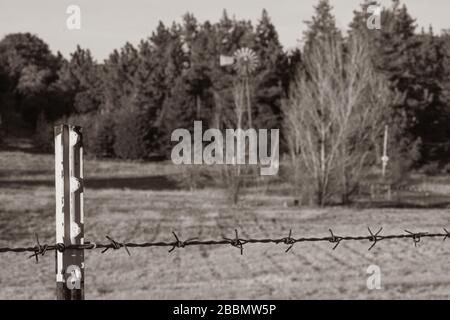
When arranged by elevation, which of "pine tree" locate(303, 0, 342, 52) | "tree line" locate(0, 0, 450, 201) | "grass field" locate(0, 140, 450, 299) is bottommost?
"grass field" locate(0, 140, 450, 299)

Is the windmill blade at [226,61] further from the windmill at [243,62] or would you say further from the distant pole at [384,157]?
the distant pole at [384,157]

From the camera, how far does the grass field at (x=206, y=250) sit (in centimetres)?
1319

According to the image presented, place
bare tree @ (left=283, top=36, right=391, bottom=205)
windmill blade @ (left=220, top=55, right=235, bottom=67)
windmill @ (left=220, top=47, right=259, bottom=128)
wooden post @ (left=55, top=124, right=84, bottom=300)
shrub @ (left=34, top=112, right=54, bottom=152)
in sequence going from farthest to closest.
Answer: windmill blade @ (left=220, top=55, right=235, bottom=67) → windmill @ (left=220, top=47, right=259, bottom=128) → shrub @ (left=34, top=112, right=54, bottom=152) → bare tree @ (left=283, top=36, right=391, bottom=205) → wooden post @ (left=55, top=124, right=84, bottom=300)

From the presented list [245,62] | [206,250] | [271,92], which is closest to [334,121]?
[206,250]

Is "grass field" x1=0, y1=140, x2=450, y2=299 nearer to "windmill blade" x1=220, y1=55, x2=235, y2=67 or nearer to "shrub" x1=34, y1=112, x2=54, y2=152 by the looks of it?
"shrub" x1=34, y1=112, x2=54, y2=152

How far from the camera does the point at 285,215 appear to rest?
28.7 meters

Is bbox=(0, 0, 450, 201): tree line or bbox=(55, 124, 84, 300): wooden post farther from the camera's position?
bbox=(0, 0, 450, 201): tree line

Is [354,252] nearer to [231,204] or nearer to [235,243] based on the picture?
[231,204]

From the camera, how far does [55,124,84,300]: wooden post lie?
2.32 m

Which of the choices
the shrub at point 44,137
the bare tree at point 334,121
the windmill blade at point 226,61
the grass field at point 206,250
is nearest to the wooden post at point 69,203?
the grass field at point 206,250

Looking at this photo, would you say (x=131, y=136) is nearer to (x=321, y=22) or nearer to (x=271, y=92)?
(x=271, y=92)

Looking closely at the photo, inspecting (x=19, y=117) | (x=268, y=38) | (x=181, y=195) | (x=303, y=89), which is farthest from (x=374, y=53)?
(x=19, y=117)

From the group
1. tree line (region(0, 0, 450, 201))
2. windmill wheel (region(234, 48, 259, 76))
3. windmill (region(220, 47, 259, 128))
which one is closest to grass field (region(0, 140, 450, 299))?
tree line (region(0, 0, 450, 201))

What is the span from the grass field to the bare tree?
200 centimetres
